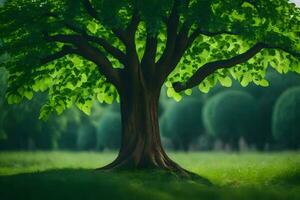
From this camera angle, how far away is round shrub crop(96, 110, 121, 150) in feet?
211

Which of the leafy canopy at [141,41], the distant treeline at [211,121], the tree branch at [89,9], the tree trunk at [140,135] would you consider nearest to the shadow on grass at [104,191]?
the tree trunk at [140,135]

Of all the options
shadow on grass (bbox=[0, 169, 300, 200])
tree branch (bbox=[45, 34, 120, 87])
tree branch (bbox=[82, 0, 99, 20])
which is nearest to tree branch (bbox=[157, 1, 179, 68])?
tree branch (bbox=[45, 34, 120, 87])

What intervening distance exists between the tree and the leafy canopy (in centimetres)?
4

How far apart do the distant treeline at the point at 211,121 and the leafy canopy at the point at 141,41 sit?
14.6m

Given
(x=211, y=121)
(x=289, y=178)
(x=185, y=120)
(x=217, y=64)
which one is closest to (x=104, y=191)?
(x=217, y=64)

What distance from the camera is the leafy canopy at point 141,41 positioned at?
61.6ft

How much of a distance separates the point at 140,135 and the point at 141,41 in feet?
15.3

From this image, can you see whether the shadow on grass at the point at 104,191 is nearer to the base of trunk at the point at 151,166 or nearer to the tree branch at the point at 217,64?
the base of trunk at the point at 151,166

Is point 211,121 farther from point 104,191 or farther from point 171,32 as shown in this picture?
point 104,191

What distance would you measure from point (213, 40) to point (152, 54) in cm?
311

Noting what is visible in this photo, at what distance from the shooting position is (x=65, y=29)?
22.0m

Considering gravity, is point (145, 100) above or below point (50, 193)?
above

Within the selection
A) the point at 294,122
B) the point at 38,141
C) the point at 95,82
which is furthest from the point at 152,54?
the point at 38,141

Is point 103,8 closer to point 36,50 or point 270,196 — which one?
point 36,50
